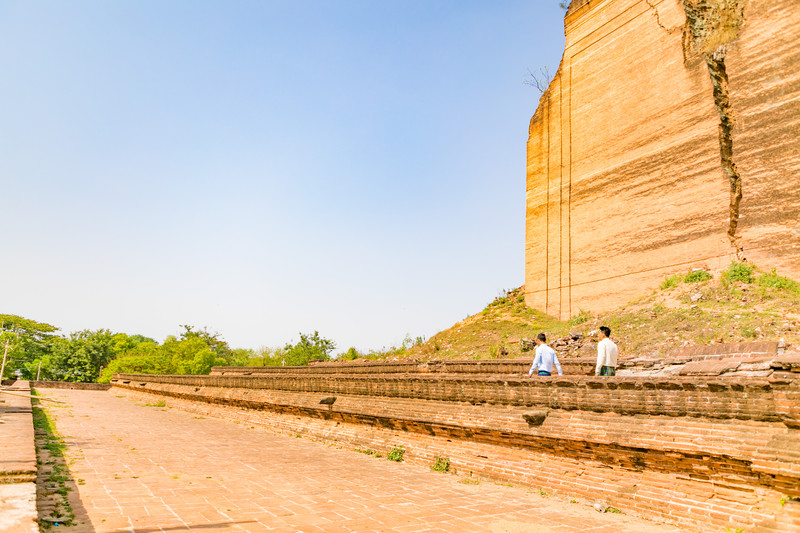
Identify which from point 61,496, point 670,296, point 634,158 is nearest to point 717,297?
point 670,296

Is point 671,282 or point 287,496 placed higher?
point 671,282


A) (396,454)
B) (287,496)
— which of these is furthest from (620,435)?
(396,454)

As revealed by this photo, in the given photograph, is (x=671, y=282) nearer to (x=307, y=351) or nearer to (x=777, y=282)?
(x=777, y=282)

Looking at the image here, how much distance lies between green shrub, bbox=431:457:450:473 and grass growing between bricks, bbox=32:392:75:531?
365cm

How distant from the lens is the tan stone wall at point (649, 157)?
45.2ft

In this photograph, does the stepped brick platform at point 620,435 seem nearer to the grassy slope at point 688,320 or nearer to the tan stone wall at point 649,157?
the grassy slope at point 688,320

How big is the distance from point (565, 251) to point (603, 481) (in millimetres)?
16249

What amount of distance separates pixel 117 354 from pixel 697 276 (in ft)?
127

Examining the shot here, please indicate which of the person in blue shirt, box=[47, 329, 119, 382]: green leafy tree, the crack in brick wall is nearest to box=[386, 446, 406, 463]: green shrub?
the person in blue shirt

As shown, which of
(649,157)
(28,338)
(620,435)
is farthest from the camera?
(28,338)

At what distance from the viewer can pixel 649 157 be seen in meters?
17.1

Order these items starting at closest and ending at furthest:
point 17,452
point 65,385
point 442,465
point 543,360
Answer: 1. point 17,452
2. point 442,465
3. point 543,360
4. point 65,385

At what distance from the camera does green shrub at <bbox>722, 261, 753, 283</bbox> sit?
13.5 metres

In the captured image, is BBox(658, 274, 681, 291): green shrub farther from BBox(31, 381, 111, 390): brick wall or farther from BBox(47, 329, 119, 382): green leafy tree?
BBox(47, 329, 119, 382): green leafy tree
